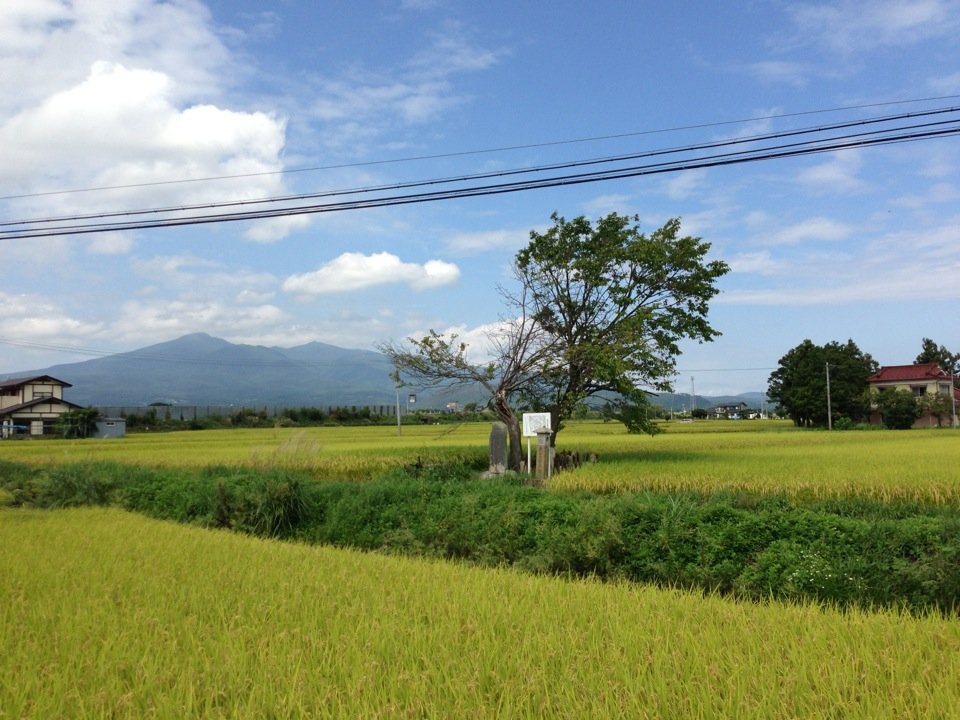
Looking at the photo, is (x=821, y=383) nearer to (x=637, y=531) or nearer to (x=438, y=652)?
(x=637, y=531)

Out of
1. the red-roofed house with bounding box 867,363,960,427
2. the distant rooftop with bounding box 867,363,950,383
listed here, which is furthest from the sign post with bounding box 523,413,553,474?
the distant rooftop with bounding box 867,363,950,383

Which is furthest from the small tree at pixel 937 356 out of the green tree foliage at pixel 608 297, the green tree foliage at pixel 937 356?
the green tree foliage at pixel 608 297

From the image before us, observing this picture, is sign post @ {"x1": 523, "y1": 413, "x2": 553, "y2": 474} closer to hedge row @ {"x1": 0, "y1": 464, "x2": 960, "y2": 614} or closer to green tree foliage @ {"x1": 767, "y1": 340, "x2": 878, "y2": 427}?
hedge row @ {"x1": 0, "y1": 464, "x2": 960, "y2": 614}

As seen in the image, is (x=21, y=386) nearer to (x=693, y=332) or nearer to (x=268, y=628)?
(x=693, y=332)

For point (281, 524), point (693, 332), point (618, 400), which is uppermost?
point (693, 332)

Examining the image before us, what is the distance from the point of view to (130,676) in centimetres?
453

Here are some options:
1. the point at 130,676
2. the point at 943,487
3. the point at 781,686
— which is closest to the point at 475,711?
the point at 781,686

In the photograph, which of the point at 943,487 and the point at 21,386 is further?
the point at 21,386

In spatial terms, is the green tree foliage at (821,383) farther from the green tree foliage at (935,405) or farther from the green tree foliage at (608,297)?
the green tree foliage at (608,297)

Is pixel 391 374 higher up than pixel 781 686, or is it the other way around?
pixel 391 374

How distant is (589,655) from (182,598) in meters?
3.89

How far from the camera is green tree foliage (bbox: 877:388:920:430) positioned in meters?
58.7

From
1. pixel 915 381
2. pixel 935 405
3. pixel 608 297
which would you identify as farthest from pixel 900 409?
pixel 608 297

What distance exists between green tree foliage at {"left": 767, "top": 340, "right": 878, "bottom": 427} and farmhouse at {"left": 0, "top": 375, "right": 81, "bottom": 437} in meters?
60.9
